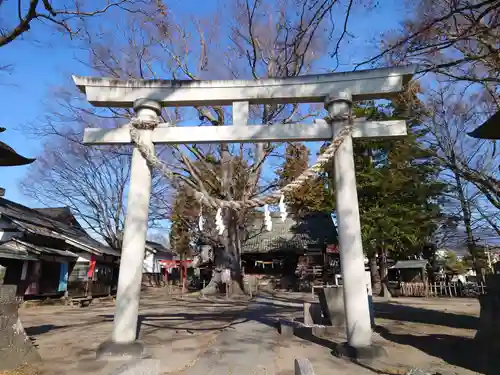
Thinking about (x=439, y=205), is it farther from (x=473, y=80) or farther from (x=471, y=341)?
(x=471, y=341)

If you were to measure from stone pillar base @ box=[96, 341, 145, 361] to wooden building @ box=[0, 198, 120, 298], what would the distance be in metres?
10.2

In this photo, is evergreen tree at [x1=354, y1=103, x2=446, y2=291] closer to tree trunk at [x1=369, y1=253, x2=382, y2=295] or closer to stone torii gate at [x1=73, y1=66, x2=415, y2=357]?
tree trunk at [x1=369, y1=253, x2=382, y2=295]

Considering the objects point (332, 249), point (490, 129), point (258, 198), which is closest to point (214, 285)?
point (332, 249)

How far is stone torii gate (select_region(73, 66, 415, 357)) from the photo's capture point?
5.46 metres

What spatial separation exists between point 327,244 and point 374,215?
20.9 ft

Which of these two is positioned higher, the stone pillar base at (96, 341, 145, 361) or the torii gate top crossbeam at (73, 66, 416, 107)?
the torii gate top crossbeam at (73, 66, 416, 107)

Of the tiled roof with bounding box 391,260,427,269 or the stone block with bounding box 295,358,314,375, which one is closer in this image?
the stone block with bounding box 295,358,314,375

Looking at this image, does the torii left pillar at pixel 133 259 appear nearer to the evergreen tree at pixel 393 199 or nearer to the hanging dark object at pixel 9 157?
the hanging dark object at pixel 9 157

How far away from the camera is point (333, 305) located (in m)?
7.63

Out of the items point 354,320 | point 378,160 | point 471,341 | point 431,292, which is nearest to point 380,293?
point 431,292

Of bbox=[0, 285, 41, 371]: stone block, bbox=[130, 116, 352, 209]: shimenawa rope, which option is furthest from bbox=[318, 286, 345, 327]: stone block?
bbox=[0, 285, 41, 371]: stone block

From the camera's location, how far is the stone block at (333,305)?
295 inches

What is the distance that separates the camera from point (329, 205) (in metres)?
24.2

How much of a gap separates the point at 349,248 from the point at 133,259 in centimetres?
351
